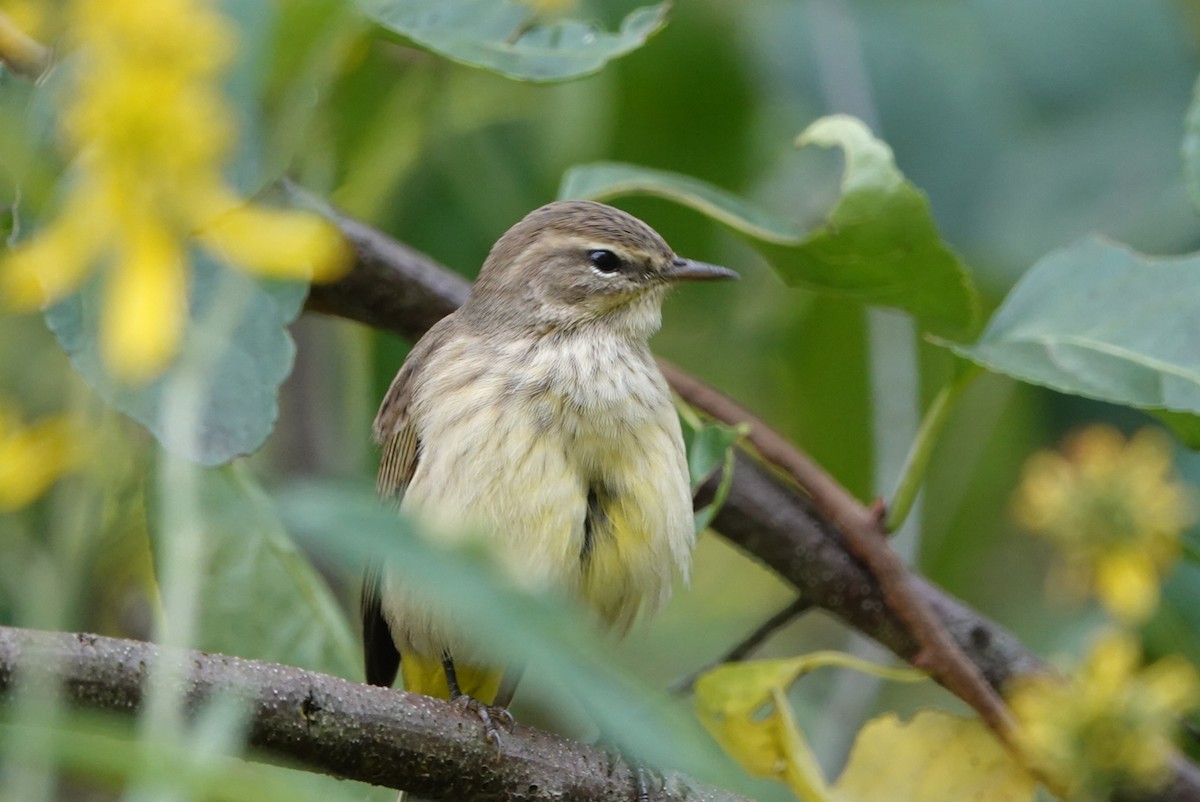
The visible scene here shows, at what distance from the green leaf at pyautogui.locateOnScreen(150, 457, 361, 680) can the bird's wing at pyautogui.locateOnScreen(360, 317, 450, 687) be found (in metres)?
0.15

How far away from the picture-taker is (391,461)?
3.43 m

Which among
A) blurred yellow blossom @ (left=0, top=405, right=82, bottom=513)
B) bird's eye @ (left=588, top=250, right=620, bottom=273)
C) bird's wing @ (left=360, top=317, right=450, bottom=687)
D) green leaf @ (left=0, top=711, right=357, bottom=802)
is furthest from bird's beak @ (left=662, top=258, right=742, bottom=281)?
green leaf @ (left=0, top=711, right=357, bottom=802)

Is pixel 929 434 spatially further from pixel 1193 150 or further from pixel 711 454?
pixel 1193 150

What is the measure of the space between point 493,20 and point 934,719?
1637 millimetres

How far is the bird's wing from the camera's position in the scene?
3.31m

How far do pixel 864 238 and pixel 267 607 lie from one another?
55.7 inches

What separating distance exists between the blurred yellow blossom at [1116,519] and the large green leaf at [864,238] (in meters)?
0.43

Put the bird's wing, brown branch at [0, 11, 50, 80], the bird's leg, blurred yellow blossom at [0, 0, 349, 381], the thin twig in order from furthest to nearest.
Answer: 1. the bird's wing
2. the thin twig
3. brown branch at [0, 11, 50, 80]
4. the bird's leg
5. blurred yellow blossom at [0, 0, 349, 381]

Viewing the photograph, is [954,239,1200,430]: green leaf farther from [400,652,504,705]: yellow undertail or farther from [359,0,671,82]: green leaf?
[400,652,504,705]: yellow undertail

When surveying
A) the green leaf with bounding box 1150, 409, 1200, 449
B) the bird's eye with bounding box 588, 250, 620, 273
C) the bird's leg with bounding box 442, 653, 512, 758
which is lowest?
the bird's leg with bounding box 442, 653, 512, 758

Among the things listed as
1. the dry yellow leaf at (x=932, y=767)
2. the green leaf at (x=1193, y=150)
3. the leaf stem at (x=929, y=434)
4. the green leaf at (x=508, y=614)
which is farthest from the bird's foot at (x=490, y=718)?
the green leaf at (x=1193, y=150)

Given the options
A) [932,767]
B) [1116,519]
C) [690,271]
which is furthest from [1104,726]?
[690,271]

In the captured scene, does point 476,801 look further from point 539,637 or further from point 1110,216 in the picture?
point 1110,216

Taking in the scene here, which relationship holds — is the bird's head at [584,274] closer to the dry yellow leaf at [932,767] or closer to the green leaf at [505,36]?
the green leaf at [505,36]
